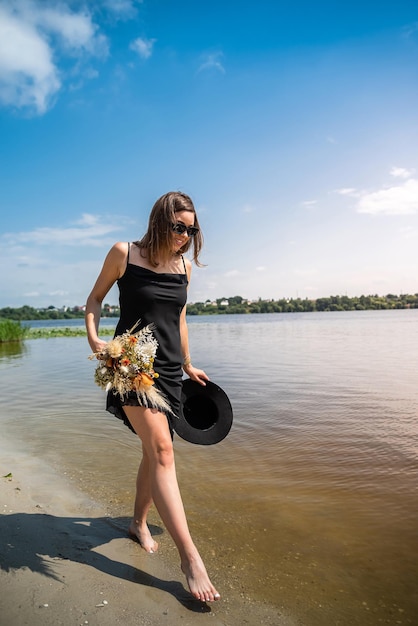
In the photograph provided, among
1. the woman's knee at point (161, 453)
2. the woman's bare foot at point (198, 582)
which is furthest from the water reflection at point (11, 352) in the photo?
the woman's bare foot at point (198, 582)

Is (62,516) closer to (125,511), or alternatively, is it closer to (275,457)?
(125,511)

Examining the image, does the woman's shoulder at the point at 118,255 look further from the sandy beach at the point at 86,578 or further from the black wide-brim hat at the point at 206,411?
the sandy beach at the point at 86,578

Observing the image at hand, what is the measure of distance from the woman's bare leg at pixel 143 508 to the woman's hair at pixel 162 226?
1.30 metres

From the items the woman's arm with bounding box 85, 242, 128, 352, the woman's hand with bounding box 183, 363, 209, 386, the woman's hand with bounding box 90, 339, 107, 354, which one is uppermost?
the woman's arm with bounding box 85, 242, 128, 352

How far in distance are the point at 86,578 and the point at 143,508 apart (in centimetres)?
60

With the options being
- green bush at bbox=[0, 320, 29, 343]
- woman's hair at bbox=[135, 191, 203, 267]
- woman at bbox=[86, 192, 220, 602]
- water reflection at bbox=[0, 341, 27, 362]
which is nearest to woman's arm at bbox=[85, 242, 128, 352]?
woman at bbox=[86, 192, 220, 602]

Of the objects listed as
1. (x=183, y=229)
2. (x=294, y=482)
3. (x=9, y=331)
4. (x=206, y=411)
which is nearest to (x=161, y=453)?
(x=206, y=411)

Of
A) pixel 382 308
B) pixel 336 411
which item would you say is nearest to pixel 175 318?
pixel 336 411

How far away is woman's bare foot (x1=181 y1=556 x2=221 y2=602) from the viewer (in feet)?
8.30

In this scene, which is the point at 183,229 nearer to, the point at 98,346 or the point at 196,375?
the point at 98,346

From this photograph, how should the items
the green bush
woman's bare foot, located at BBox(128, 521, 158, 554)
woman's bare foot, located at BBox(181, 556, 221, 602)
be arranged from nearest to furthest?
1. woman's bare foot, located at BBox(181, 556, 221, 602)
2. woman's bare foot, located at BBox(128, 521, 158, 554)
3. the green bush

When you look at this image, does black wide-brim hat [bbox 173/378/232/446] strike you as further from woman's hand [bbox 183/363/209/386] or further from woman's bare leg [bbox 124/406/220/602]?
woman's bare leg [bbox 124/406/220/602]

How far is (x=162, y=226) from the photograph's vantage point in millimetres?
2992

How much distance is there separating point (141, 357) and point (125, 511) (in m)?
1.73
